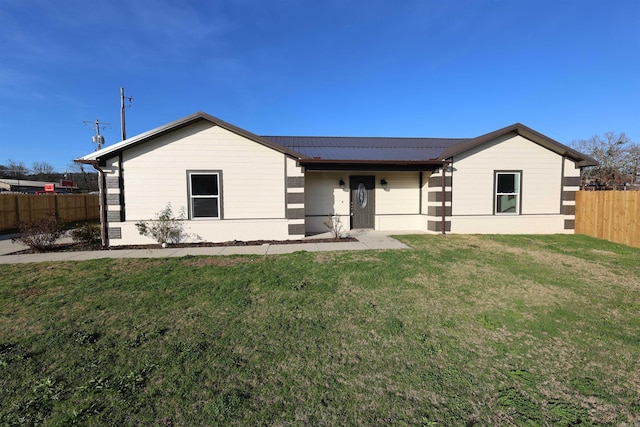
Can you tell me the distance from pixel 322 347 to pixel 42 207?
20977mm

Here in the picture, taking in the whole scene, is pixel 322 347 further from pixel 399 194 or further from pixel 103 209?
pixel 399 194

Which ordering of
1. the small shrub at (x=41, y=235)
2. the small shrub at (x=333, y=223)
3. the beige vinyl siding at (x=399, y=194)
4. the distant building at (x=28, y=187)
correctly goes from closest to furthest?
the small shrub at (x=41, y=235) < the small shrub at (x=333, y=223) < the beige vinyl siding at (x=399, y=194) < the distant building at (x=28, y=187)

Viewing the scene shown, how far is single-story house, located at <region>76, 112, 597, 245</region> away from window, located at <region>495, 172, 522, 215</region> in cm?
4

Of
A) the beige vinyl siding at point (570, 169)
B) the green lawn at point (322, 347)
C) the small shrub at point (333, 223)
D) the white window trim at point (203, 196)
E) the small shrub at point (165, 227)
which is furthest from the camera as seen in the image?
the small shrub at point (333, 223)

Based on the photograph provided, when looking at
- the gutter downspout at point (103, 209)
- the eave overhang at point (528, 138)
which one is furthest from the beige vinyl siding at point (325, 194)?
the gutter downspout at point (103, 209)

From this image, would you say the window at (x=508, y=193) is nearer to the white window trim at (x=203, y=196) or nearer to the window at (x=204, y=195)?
the white window trim at (x=203, y=196)

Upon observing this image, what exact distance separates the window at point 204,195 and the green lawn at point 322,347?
3952 mm

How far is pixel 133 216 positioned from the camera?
9531 millimetres

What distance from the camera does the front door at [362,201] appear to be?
39.9ft

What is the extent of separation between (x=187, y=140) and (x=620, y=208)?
47.3ft

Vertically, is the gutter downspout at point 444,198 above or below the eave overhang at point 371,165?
below

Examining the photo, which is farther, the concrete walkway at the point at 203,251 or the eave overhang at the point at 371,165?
the eave overhang at the point at 371,165

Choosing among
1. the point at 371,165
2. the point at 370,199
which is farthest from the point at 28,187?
the point at 371,165

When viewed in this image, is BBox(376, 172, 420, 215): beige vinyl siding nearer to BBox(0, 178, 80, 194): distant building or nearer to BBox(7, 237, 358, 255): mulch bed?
BBox(7, 237, 358, 255): mulch bed
